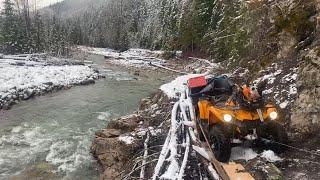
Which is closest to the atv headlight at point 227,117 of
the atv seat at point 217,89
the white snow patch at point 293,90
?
the atv seat at point 217,89

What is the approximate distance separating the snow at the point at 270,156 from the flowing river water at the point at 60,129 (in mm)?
5708

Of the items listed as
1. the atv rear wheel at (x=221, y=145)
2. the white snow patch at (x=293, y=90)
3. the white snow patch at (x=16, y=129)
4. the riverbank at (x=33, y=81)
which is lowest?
the white snow patch at (x=16, y=129)

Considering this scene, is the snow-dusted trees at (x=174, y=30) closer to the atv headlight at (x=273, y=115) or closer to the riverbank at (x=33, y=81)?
the atv headlight at (x=273, y=115)

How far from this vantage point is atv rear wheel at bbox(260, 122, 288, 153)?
7.75 m

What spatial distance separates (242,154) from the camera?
26.2 feet

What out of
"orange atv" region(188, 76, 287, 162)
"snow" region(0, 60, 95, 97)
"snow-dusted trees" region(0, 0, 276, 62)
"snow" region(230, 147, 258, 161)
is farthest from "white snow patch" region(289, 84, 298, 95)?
"snow" region(0, 60, 95, 97)

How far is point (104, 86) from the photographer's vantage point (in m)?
29.0

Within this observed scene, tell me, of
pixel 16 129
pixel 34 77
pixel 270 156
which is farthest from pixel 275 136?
pixel 34 77

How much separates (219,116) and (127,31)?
83.6 meters

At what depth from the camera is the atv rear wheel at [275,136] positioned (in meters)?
7.75

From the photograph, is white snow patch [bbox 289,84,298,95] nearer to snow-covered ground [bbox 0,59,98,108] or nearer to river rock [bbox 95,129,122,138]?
river rock [bbox 95,129,122,138]

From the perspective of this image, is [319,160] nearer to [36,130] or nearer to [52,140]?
[52,140]

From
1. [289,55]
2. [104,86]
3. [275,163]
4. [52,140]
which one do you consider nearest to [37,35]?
[104,86]

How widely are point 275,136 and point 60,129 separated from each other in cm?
1116
